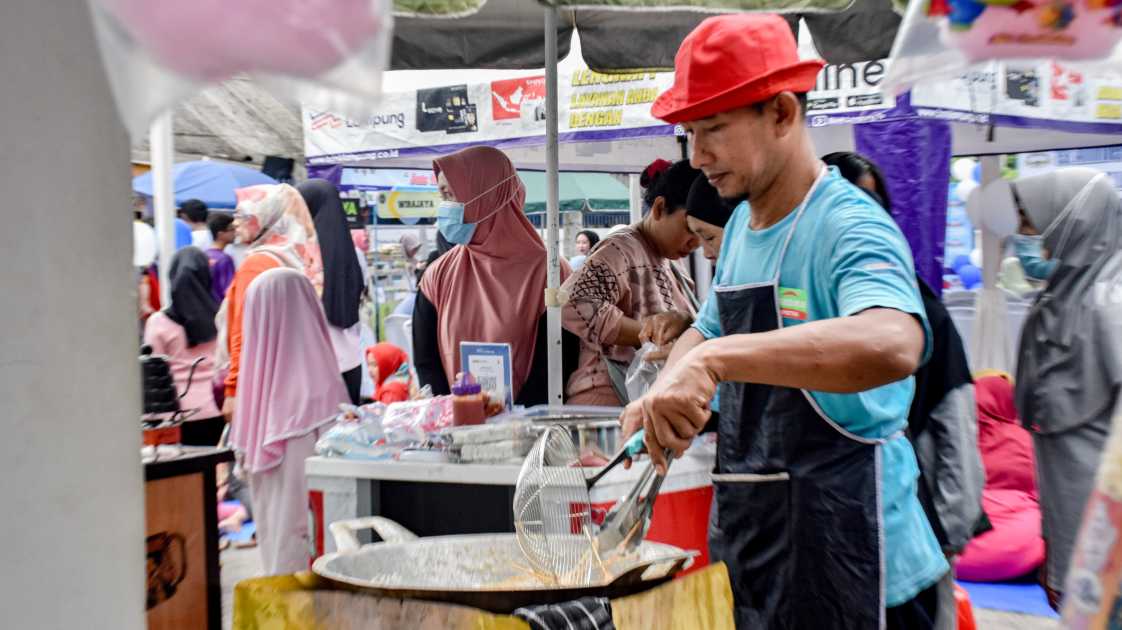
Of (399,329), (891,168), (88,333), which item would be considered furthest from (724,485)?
(399,329)

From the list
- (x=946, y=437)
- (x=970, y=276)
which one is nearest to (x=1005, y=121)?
(x=946, y=437)

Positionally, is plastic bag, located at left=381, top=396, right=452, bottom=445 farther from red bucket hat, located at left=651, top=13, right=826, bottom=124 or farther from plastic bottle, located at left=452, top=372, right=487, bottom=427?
red bucket hat, located at left=651, top=13, right=826, bottom=124

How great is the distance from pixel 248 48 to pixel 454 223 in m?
3.10

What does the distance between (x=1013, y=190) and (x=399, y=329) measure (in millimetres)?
6780

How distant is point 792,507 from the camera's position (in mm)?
1884

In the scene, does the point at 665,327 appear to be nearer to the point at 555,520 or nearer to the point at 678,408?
the point at 555,520

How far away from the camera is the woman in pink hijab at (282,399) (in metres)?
4.32

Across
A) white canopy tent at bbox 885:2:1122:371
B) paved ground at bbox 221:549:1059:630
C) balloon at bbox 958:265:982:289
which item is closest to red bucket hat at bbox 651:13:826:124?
white canopy tent at bbox 885:2:1122:371

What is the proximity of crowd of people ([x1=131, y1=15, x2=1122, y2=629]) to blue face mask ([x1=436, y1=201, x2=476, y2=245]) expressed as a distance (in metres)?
0.01

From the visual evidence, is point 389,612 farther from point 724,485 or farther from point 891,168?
point 891,168

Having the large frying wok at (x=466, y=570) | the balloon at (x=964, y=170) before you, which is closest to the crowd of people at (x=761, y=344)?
the large frying wok at (x=466, y=570)

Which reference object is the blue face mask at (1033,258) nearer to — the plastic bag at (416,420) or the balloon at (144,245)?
the plastic bag at (416,420)

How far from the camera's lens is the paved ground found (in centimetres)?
441

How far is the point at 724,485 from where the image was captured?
2.02 m
